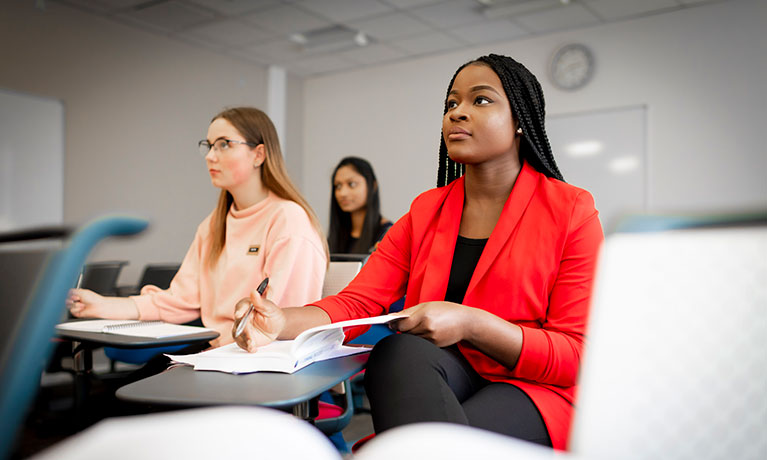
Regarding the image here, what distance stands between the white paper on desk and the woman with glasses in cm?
60

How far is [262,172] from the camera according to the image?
2.02m

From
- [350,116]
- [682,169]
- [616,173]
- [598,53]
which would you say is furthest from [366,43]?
[682,169]

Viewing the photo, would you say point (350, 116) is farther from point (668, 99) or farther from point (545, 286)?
point (545, 286)

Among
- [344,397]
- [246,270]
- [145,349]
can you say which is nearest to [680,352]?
[344,397]

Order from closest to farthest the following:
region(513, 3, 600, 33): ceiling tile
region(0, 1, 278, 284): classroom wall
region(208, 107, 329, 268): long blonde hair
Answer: region(208, 107, 329, 268): long blonde hair < region(0, 1, 278, 284): classroom wall < region(513, 3, 600, 33): ceiling tile

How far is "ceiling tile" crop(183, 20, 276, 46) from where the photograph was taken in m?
5.17

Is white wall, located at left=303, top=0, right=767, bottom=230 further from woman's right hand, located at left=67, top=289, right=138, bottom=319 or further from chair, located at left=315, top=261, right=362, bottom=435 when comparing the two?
woman's right hand, located at left=67, top=289, right=138, bottom=319

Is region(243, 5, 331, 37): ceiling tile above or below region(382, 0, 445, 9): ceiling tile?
below

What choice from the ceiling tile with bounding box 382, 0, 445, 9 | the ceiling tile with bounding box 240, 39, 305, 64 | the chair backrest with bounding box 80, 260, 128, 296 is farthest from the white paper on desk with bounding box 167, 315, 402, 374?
the ceiling tile with bounding box 240, 39, 305, 64

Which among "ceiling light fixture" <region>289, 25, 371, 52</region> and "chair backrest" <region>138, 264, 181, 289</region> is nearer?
"chair backrest" <region>138, 264, 181, 289</region>

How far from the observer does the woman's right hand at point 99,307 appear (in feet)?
5.76

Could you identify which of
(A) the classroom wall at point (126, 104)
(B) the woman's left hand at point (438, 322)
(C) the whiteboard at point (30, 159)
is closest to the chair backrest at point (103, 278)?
(A) the classroom wall at point (126, 104)

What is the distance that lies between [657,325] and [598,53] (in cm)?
506

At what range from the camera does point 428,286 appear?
1296 millimetres
